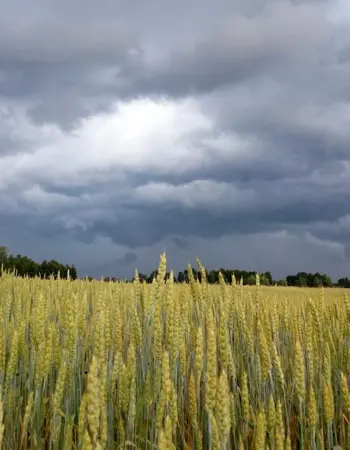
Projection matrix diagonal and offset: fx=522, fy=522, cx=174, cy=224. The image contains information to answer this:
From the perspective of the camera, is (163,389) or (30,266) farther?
(30,266)

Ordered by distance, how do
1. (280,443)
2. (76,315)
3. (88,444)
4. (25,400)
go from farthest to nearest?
(25,400) < (76,315) < (280,443) < (88,444)

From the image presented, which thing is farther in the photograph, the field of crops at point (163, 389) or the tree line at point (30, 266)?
the tree line at point (30, 266)

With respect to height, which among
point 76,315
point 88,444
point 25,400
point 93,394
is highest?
point 76,315

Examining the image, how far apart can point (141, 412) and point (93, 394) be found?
98 cm

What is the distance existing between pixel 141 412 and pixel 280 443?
2.90ft

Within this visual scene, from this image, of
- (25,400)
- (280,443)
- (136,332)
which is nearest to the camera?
(280,443)

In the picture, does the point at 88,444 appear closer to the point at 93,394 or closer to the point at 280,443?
the point at 93,394

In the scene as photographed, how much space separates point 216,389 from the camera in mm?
1362

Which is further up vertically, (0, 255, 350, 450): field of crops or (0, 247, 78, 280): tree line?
(0, 247, 78, 280): tree line

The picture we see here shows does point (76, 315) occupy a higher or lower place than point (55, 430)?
higher

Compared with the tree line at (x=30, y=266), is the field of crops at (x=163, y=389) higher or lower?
lower

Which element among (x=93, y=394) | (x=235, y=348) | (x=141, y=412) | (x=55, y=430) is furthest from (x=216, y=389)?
(x=235, y=348)

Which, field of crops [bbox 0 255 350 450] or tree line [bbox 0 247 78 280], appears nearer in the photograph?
field of crops [bbox 0 255 350 450]

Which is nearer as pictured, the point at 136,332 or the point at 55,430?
the point at 55,430
